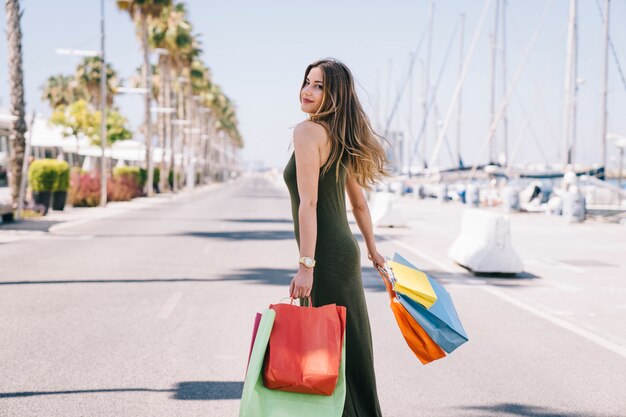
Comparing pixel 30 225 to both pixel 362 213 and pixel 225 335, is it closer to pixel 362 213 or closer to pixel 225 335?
pixel 225 335

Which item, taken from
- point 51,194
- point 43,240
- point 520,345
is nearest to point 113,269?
point 43,240

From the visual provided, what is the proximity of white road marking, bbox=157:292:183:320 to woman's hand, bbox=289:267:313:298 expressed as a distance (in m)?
4.95

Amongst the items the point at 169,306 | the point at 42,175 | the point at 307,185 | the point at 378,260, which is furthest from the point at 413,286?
the point at 42,175

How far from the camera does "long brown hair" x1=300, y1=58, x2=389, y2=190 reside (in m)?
3.51

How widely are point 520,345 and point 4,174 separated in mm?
58755

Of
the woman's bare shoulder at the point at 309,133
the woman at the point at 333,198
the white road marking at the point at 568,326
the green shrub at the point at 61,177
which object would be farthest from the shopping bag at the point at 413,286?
the green shrub at the point at 61,177

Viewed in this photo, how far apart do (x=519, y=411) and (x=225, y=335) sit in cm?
310

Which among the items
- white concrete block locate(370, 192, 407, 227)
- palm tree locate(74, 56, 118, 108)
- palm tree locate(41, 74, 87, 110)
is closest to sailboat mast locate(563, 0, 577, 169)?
white concrete block locate(370, 192, 407, 227)

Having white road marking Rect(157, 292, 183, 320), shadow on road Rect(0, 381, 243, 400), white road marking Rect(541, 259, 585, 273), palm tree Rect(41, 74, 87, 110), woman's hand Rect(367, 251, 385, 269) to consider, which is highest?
palm tree Rect(41, 74, 87, 110)

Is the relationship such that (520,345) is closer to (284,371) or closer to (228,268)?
(284,371)

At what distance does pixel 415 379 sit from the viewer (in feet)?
19.2

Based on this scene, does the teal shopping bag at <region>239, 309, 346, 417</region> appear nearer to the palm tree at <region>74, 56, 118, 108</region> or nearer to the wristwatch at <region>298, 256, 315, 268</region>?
the wristwatch at <region>298, 256, 315, 268</region>

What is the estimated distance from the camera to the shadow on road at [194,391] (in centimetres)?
526

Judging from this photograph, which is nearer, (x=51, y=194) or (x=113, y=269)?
(x=113, y=269)
